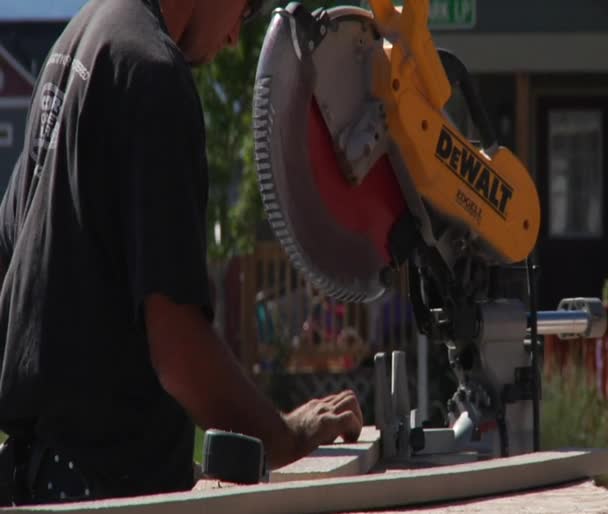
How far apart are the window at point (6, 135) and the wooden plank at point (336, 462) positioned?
12.6 metres

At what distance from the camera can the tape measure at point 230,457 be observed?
2303 millimetres

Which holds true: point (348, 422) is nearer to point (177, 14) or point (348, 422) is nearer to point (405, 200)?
point (177, 14)

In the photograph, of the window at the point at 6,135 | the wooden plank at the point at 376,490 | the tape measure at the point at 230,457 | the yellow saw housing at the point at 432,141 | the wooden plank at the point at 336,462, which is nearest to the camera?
the wooden plank at the point at 376,490

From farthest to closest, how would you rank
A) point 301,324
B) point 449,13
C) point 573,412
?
1. point 301,324
2. point 449,13
3. point 573,412

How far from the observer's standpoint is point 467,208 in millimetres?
4363

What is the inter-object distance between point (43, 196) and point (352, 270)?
4.92 feet

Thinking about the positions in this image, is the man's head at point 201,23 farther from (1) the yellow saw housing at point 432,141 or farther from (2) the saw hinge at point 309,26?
(1) the yellow saw housing at point 432,141

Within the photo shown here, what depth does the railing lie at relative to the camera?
552 inches

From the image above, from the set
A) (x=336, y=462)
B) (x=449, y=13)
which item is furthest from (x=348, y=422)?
(x=449, y=13)

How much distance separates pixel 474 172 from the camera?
4.43 m

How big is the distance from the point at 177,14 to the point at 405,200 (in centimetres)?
160

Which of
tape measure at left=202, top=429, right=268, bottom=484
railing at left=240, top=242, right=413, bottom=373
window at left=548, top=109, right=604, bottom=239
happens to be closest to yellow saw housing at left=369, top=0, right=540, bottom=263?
tape measure at left=202, top=429, right=268, bottom=484

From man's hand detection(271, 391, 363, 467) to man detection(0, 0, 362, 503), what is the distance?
0.03 m

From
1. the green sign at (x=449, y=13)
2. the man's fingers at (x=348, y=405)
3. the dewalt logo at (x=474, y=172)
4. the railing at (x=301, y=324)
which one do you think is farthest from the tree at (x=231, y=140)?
the man's fingers at (x=348, y=405)
